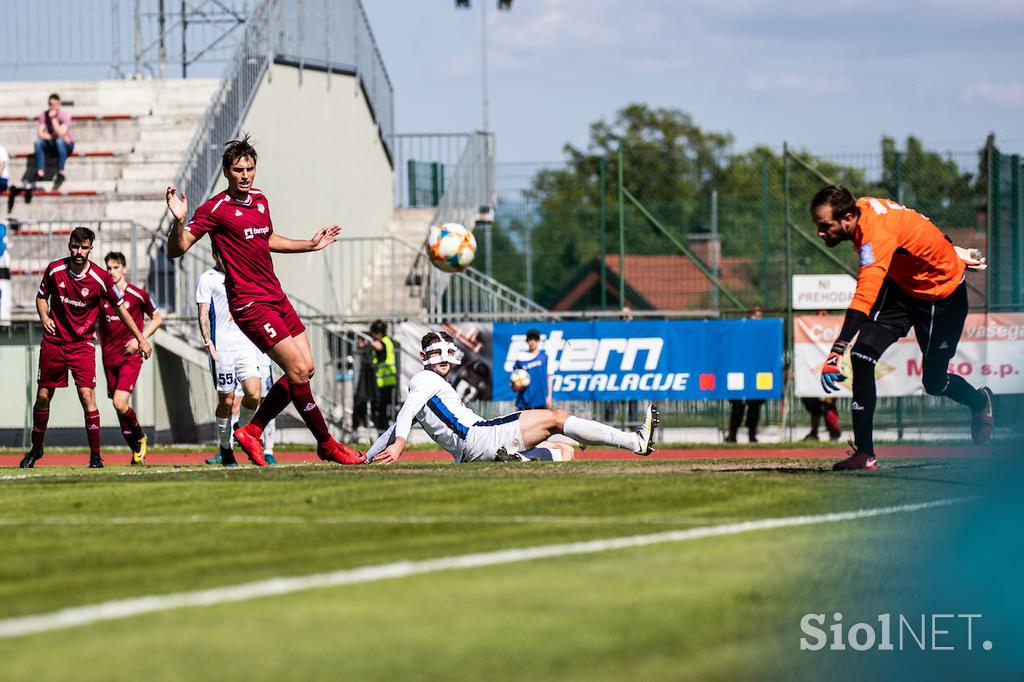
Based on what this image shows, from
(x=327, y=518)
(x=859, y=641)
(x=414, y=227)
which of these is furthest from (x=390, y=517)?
(x=414, y=227)

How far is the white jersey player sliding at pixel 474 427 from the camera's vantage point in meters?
10.5

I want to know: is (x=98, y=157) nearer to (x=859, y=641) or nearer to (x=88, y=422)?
(x=88, y=422)

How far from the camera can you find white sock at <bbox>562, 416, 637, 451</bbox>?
10844mm

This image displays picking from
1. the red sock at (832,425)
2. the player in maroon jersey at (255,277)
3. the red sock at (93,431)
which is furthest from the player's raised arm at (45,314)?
the red sock at (832,425)

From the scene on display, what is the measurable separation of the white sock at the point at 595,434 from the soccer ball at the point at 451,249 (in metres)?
8.92

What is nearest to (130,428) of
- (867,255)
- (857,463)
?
(857,463)

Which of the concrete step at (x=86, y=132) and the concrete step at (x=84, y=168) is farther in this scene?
the concrete step at (x=86, y=132)

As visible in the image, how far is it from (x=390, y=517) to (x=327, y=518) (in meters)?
0.28

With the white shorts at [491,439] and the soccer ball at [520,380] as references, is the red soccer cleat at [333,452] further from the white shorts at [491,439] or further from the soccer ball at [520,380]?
the soccer ball at [520,380]

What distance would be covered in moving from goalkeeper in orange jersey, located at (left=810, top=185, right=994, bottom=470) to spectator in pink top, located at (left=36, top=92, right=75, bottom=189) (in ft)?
64.1

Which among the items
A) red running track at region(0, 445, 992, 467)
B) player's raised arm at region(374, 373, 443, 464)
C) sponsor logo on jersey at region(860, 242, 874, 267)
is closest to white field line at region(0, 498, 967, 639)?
sponsor logo on jersey at region(860, 242, 874, 267)

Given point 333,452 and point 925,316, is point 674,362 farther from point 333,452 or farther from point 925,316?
point 333,452

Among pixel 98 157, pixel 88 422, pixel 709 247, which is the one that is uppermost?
pixel 98 157

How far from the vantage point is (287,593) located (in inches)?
174
